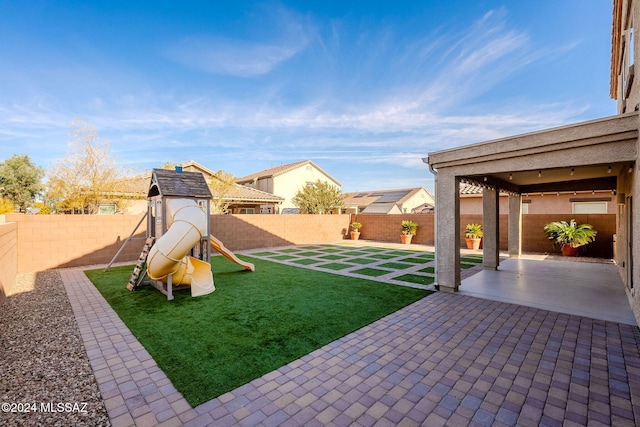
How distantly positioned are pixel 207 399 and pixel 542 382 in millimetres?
3533

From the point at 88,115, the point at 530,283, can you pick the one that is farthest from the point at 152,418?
the point at 88,115

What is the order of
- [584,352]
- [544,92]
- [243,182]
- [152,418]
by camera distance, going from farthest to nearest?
[243,182], [544,92], [584,352], [152,418]

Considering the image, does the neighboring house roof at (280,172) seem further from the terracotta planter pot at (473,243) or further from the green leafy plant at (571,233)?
the green leafy plant at (571,233)

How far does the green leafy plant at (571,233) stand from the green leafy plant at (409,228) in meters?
6.46

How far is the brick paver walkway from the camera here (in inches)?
100

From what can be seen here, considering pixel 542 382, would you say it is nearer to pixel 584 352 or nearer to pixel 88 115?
pixel 584 352

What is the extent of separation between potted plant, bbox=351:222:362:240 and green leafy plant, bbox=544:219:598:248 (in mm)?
10475

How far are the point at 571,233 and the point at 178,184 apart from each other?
15.1 metres

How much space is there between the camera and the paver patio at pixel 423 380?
2545 millimetres

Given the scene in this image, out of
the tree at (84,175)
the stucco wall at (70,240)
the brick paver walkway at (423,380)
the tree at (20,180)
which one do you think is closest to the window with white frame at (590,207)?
the brick paver walkway at (423,380)

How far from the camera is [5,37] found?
30.6 feet

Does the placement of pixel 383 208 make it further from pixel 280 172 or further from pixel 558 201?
pixel 558 201

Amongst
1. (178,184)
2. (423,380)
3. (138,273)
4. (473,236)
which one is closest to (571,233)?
(473,236)

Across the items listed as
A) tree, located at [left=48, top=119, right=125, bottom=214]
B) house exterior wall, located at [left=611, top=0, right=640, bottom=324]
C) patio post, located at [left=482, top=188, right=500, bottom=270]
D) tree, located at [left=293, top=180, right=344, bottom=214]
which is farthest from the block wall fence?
patio post, located at [left=482, top=188, right=500, bottom=270]
